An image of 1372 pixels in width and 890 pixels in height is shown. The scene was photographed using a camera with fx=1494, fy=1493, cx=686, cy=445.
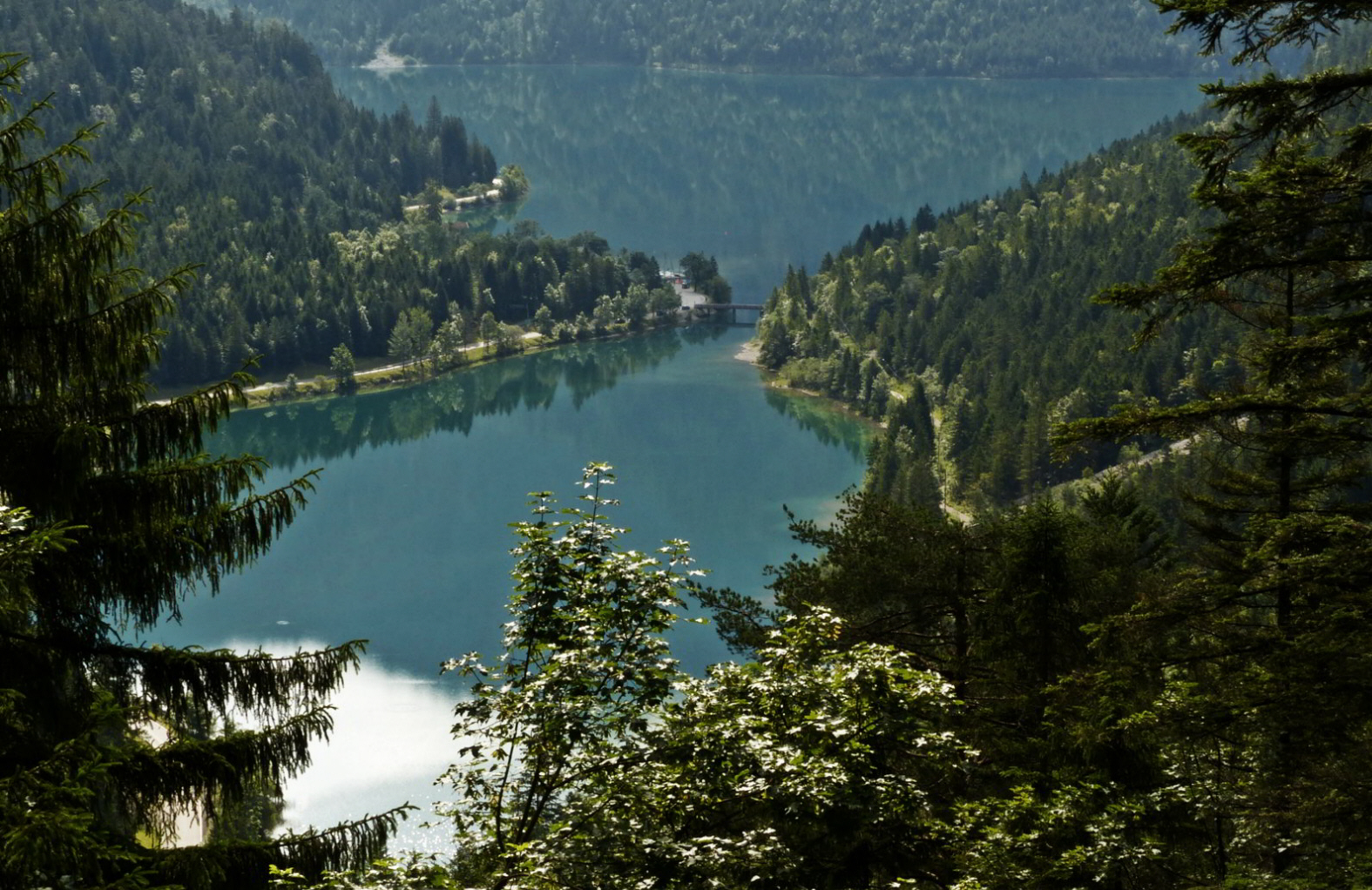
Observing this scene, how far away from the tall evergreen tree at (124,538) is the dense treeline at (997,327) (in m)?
87.2

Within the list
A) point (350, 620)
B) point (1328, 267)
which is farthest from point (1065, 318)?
point (1328, 267)

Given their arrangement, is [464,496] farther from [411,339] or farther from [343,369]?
[411,339]

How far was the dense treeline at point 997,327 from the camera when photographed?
377 ft

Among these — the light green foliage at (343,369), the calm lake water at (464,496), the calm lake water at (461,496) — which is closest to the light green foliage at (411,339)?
the calm lake water at (464,496)

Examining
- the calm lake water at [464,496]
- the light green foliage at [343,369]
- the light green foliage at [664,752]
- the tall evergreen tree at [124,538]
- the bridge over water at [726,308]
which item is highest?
the tall evergreen tree at [124,538]

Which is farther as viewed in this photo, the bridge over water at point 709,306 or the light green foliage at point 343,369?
the bridge over water at point 709,306

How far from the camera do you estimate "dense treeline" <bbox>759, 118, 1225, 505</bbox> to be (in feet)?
377

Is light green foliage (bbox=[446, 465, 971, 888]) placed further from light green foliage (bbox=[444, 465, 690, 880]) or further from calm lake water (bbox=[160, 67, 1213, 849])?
calm lake water (bbox=[160, 67, 1213, 849])

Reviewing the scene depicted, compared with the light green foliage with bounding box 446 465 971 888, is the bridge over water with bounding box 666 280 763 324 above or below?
below

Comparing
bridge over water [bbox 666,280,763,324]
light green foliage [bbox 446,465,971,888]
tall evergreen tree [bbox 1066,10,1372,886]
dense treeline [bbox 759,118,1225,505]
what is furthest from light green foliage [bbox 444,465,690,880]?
bridge over water [bbox 666,280,763,324]

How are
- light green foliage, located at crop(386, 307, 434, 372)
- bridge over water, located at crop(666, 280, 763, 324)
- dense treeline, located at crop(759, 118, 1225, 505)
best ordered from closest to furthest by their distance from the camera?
dense treeline, located at crop(759, 118, 1225, 505)
light green foliage, located at crop(386, 307, 434, 372)
bridge over water, located at crop(666, 280, 763, 324)

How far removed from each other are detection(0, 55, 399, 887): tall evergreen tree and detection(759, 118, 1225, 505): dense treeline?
87.2 meters

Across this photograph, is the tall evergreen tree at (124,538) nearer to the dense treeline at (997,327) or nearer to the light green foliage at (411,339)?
the dense treeline at (997,327)

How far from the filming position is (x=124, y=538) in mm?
14430
